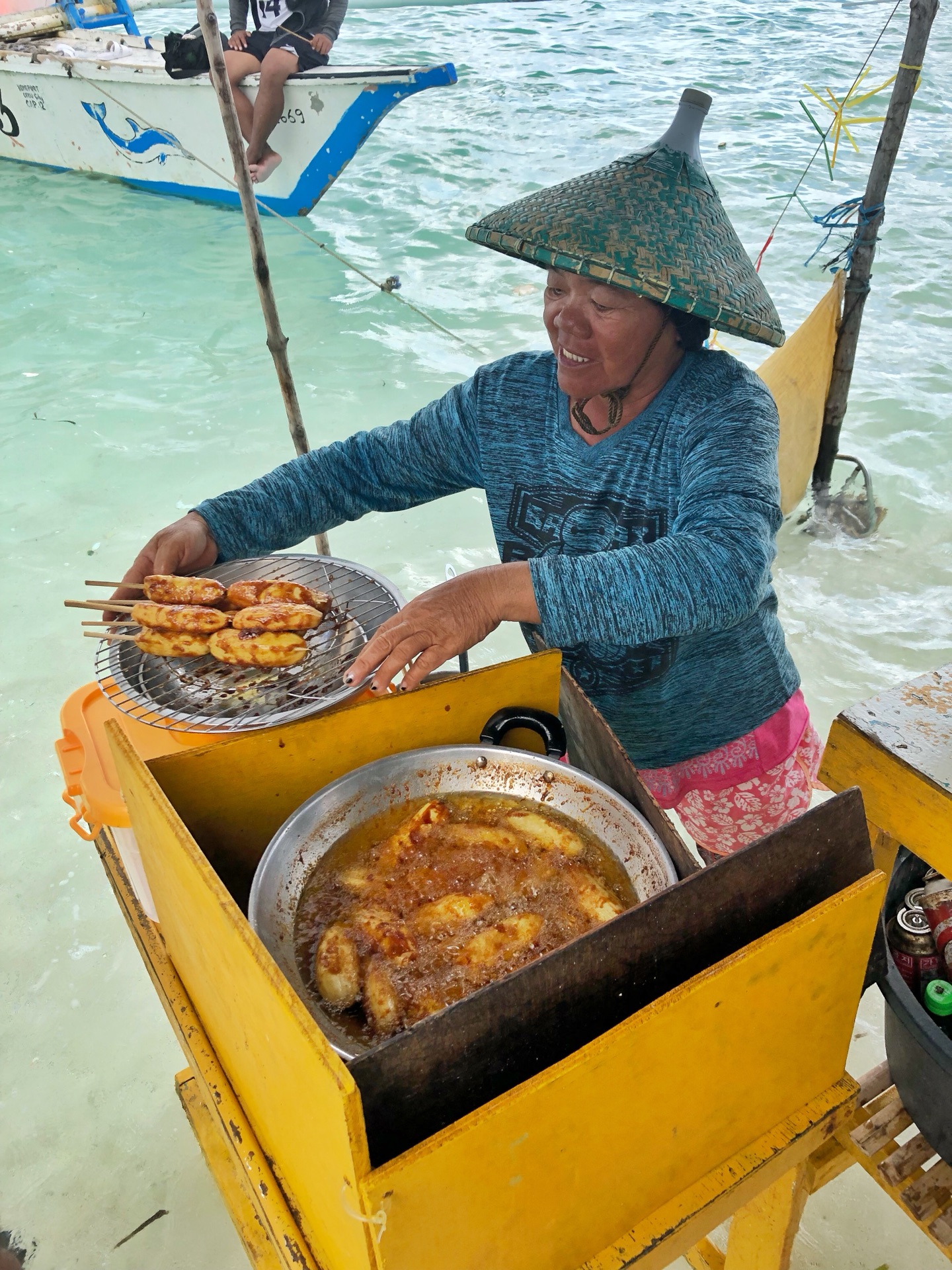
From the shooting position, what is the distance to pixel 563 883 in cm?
135

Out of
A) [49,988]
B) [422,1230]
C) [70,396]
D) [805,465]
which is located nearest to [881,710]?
[422,1230]

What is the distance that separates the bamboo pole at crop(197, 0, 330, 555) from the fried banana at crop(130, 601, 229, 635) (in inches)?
43.8

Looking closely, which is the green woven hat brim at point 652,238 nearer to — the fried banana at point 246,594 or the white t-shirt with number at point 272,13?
Answer: the fried banana at point 246,594

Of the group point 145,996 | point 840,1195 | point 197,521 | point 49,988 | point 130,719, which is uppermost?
point 197,521

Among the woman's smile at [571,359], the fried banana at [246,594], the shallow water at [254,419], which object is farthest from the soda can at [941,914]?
the fried banana at [246,594]

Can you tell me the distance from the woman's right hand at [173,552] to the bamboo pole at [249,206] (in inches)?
32.4

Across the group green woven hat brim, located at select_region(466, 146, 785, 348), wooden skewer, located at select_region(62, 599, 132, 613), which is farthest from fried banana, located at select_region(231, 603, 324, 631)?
green woven hat brim, located at select_region(466, 146, 785, 348)

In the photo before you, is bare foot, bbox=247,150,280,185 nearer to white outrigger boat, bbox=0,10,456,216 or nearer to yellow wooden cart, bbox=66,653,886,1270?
white outrigger boat, bbox=0,10,456,216

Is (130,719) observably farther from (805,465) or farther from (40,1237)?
(805,465)

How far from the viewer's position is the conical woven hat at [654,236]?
161cm

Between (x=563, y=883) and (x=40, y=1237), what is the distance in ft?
5.94

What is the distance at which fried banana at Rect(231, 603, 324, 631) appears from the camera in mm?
1667

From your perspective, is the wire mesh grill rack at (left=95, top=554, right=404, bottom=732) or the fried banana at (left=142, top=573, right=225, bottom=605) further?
the fried banana at (left=142, top=573, right=225, bottom=605)

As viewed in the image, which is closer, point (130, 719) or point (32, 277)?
point (130, 719)
